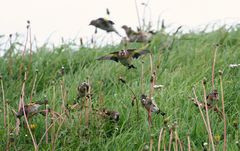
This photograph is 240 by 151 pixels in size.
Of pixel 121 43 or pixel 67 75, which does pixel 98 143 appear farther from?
pixel 121 43

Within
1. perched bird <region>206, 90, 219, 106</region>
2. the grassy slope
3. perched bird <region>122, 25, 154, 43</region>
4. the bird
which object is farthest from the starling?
perched bird <region>122, 25, 154, 43</region>

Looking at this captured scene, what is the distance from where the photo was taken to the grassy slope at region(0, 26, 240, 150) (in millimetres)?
2701

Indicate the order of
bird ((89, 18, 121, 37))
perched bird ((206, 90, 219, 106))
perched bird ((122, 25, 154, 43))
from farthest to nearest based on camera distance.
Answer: perched bird ((122, 25, 154, 43)) → bird ((89, 18, 121, 37)) → perched bird ((206, 90, 219, 106))

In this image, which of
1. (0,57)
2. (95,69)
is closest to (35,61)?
(0,57)

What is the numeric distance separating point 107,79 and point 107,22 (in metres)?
0.47

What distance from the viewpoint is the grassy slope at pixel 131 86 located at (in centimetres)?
270

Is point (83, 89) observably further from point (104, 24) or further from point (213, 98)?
point (104, 24)

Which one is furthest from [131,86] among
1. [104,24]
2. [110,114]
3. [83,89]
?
[83,89]

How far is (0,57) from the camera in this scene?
4203 mm

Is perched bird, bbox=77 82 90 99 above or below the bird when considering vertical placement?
below

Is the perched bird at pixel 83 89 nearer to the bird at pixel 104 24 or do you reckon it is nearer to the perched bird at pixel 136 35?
the bird at pixel 104 24

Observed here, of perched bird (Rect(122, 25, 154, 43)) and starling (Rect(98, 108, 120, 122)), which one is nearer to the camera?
starling (Rect(98, 108, 120, 122))

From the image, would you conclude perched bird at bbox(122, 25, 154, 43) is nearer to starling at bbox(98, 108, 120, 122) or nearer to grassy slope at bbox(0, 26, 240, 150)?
grassy slope at bbox(0, 26, 240, 150)

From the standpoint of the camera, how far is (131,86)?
347 cm
